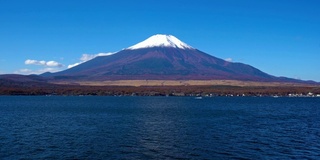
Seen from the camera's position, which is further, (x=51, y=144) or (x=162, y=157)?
(x=51, y=144)

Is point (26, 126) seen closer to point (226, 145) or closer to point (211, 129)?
point (211, 129)

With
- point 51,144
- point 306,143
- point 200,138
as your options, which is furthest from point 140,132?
point 306,143

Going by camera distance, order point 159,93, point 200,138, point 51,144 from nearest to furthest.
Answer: point 51,144 < point 200,138 < point 159,93

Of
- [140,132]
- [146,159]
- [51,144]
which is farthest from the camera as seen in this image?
[140,132]

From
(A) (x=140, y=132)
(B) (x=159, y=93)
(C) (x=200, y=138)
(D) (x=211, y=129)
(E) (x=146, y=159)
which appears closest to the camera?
(E) (x=146, y=159)

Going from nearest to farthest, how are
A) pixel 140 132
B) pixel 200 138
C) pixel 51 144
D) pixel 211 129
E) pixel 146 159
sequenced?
pixel 146 159, pixel 51 144, pixel 200 138, pixel 140 132, pixel 211 129

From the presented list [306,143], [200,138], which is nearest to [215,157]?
[200,138]

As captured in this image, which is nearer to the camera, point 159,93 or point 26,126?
point 26,126

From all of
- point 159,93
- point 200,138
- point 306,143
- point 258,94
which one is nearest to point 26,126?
point 200,138

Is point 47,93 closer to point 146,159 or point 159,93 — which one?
point 159,93
